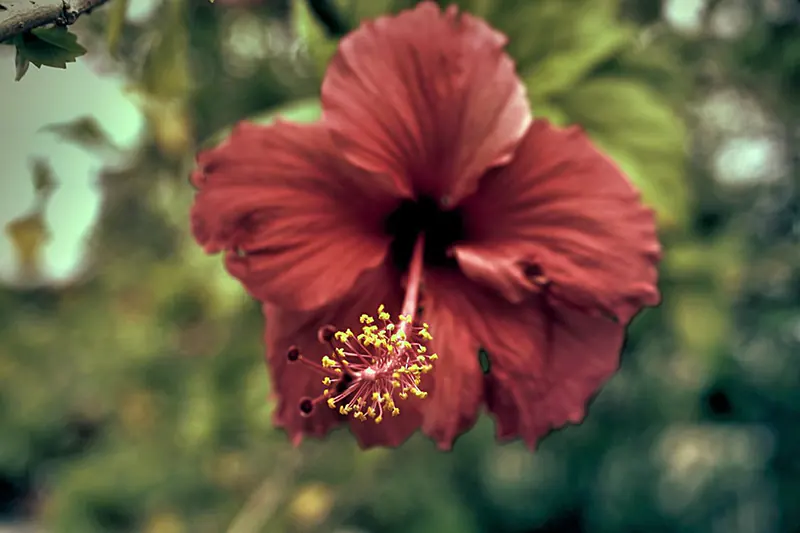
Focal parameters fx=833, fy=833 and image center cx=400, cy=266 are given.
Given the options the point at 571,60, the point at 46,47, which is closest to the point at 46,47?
the point at 46,47

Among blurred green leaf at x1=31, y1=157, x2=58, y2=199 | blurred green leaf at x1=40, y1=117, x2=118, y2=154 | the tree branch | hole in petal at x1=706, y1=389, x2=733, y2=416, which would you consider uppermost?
the tree branch

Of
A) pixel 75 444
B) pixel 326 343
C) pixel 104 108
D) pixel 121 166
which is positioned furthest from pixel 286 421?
pixel 75 444

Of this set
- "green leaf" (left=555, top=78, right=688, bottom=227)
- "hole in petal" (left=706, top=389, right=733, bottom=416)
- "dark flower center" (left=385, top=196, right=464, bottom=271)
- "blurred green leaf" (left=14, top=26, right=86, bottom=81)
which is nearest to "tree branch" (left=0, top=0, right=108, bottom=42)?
"blurred green leaf" (left=14, top=26, right=86, bottom=81)

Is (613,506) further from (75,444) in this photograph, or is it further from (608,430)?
(75,444)

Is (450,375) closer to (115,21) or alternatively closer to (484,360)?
(484,360)

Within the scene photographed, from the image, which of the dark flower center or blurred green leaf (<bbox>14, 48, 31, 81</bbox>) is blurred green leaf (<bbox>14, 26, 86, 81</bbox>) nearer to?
blurred green leaf (<bbox>14, 48, 31, 81</bbox>)

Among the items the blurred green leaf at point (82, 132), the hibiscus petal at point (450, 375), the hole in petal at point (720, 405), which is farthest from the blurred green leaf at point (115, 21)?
the hole in petal at point (720, 405)
